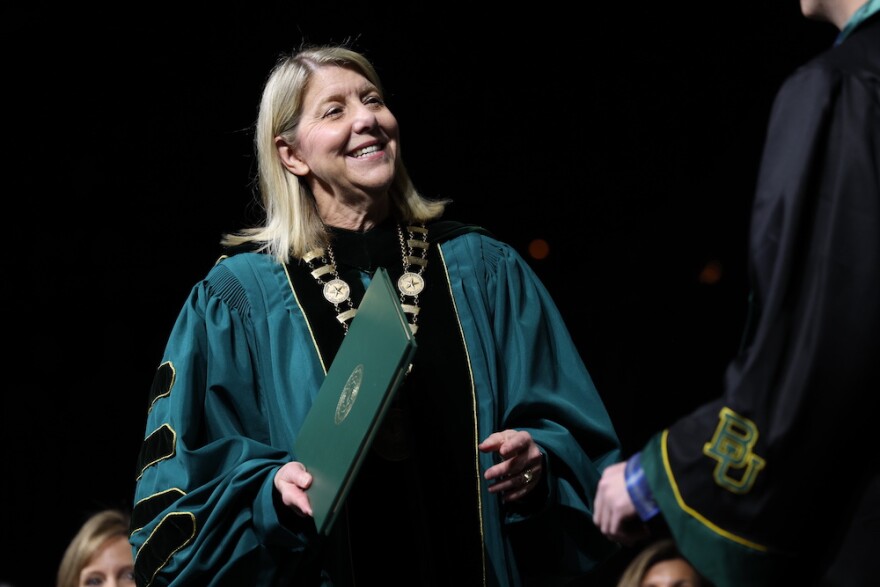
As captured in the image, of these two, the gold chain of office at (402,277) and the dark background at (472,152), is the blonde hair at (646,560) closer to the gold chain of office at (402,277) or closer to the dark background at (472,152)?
the dark background at (472,152)

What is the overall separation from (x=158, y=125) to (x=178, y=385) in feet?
6.23

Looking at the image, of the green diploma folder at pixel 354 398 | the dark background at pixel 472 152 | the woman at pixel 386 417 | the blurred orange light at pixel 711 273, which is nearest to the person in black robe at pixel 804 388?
the green diploma folder at pixel 354 398

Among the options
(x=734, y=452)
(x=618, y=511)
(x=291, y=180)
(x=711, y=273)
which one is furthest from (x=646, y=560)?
(x=734, y=452)

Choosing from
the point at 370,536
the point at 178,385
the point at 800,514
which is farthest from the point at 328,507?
the point at 800,514

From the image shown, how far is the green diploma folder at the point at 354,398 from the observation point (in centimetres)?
211

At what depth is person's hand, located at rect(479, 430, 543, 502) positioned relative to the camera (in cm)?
238

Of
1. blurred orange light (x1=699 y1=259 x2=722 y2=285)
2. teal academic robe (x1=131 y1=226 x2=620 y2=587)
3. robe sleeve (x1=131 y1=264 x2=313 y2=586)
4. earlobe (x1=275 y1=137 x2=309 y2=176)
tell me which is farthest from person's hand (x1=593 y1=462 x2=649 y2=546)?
blurred orange light (x1=699 y1=259 x2=722 y2=285)

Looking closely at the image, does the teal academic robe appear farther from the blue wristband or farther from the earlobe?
the blue wristband

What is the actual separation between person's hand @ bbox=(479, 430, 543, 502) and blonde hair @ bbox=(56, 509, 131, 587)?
189 centimetres

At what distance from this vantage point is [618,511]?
1.84m

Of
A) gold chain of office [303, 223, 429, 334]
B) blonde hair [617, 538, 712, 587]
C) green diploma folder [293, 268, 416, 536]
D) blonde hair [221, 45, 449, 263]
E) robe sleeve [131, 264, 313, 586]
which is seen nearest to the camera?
green diploma folder [293, 268, 416, 536]

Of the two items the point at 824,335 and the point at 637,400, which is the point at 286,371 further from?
the point at 637,400

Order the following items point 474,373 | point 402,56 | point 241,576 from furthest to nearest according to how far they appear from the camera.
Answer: point 402,56
point 474,373
point 241,576

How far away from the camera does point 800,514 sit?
1.70 m
